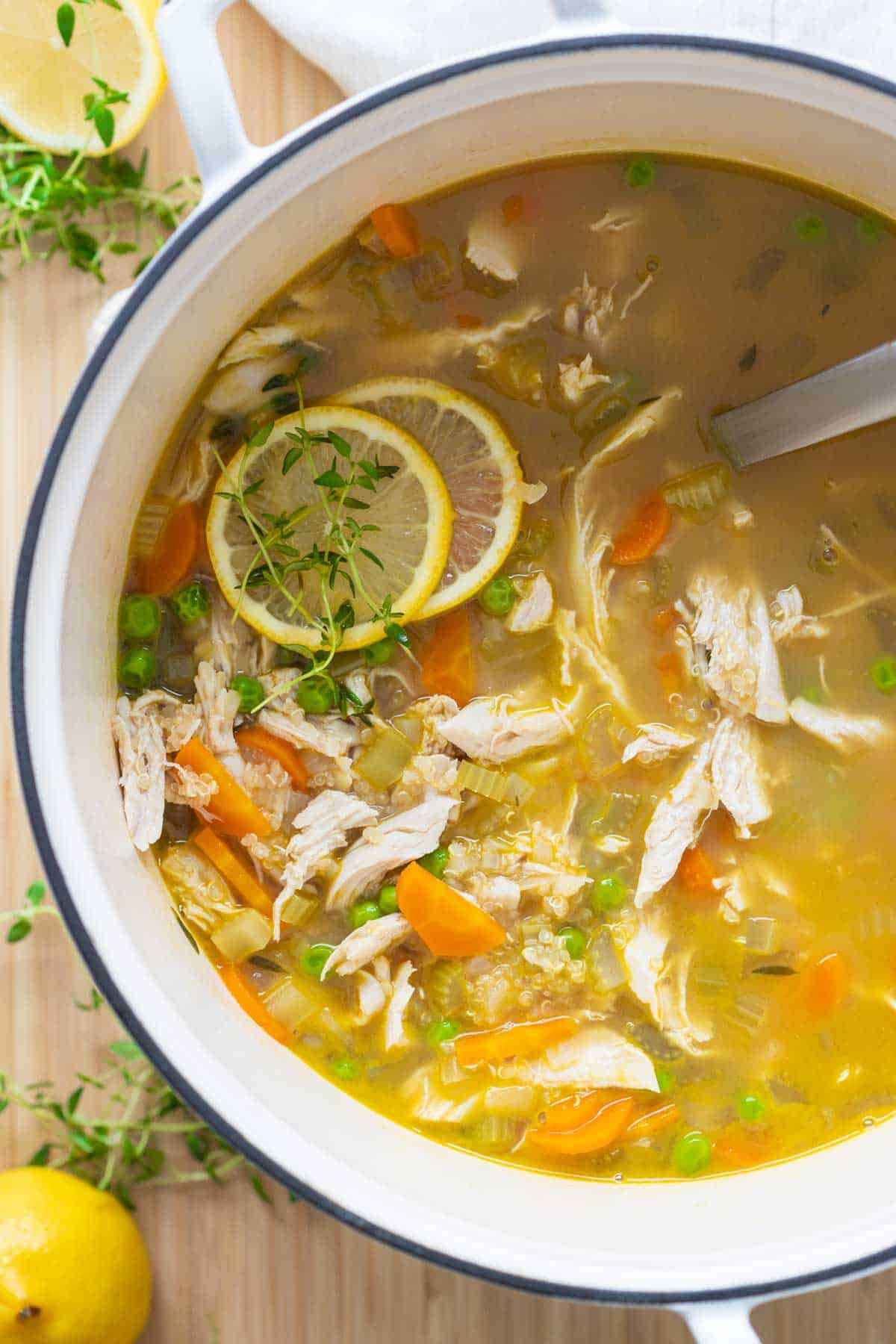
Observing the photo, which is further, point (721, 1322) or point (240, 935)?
point (240, 935)

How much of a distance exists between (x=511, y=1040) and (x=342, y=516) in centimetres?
79

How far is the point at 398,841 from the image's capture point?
1.72 meters

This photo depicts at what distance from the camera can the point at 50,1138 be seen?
1.80 metres

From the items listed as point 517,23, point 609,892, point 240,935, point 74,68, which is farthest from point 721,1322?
point 74,68

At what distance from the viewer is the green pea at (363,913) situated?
174 centimetres

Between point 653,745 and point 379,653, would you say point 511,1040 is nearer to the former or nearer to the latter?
point 653,745

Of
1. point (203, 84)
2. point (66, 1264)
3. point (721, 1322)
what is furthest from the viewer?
point (66, 1264)

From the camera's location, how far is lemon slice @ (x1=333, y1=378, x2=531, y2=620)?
1.68m

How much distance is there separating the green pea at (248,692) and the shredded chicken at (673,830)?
0.60 meters

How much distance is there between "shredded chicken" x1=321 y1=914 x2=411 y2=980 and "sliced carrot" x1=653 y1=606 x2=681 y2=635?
565mm

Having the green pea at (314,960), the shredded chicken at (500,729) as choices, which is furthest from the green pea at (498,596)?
the green pea at (314,960)

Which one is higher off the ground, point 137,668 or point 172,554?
point 172,554

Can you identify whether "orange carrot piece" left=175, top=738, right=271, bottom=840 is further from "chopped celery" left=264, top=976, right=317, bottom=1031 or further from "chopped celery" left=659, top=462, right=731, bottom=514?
"chopped celery" left=659, top=462, right=731, bottom=514

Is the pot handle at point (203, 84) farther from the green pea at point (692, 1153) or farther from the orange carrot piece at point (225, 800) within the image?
the green pea at point (692, 1153)
